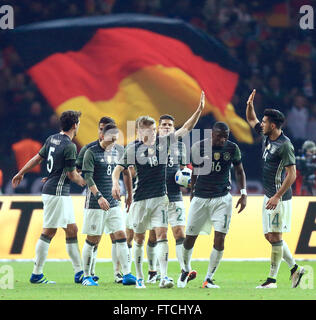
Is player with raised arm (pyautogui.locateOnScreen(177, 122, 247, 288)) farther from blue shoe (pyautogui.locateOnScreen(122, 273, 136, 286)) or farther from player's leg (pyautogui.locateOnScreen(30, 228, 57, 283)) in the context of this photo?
player's leg (pyautogui.locateOnScreen(30, 228, 57, 283))

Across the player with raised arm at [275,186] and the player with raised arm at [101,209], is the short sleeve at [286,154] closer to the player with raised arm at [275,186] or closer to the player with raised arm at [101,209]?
the player with raised arm at [275,186]

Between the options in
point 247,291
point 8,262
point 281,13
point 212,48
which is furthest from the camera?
point 281,13

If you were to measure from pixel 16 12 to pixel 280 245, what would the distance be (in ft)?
40.4

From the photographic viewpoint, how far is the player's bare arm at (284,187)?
380 inches

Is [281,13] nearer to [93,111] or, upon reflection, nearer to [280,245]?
[93,111]

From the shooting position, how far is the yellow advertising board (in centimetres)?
1290

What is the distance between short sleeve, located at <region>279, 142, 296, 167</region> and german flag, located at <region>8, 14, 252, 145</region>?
8.69 m

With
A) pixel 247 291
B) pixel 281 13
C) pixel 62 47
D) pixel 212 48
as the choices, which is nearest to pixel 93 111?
pixel 62 47

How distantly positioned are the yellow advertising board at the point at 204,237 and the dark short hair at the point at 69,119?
2.88 m

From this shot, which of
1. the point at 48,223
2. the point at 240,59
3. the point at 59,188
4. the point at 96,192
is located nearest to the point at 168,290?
the point at 96,192

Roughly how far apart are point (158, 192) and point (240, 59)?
36.5ft

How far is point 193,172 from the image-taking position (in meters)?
10.3

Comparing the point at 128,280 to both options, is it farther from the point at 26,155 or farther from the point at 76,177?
the point at 26,155

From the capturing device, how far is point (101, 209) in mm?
10320
